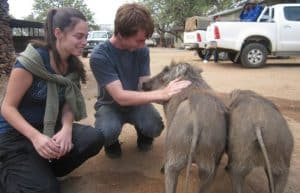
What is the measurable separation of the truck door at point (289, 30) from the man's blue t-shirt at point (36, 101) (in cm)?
1267

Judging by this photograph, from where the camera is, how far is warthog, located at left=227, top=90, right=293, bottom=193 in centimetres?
361

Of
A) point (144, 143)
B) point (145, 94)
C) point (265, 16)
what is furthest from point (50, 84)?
point (265, 16)

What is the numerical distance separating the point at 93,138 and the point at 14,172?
780mm

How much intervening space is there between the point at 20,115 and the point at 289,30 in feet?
43.1

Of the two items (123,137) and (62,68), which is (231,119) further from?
(123,137)

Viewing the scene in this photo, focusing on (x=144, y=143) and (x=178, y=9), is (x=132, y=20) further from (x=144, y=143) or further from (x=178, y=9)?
(x=178, y=9)

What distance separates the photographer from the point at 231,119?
3.87 meters

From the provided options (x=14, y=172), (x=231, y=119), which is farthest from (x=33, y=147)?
(x=231, y=119)

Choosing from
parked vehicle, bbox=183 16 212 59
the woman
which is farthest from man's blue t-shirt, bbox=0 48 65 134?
parked vehicle, bbox=183 16 212 59

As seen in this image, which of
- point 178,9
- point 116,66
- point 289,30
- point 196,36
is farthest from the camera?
point 178,9

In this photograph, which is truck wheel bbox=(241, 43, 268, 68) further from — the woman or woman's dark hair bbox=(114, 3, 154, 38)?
the woman

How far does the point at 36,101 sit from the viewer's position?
→ 4.11m

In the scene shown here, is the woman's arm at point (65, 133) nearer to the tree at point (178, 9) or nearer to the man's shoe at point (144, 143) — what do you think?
the man's shoe at point (144, 143)

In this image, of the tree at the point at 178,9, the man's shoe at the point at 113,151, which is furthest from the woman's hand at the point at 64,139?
the tree at the point at 178,9
